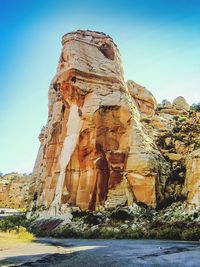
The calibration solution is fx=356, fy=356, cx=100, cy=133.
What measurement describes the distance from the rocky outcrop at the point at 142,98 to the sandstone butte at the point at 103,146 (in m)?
18.2

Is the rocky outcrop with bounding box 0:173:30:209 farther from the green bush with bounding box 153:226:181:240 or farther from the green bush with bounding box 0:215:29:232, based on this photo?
the green bush with bounding box 153:226:181:240

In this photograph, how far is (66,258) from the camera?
16.2 m

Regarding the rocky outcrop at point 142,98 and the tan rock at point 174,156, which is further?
the rocky outcrop at point 142,98

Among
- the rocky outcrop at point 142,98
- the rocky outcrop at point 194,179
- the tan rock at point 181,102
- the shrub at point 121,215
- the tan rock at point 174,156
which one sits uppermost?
the tan rock at point 181,102

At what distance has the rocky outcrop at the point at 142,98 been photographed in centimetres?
6885

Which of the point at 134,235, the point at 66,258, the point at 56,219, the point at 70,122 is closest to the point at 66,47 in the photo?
the point at 70,122

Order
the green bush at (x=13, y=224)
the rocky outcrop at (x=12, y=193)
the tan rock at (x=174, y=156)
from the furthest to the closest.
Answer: the rocky outcrop at (x=12, y=193), the tan rock at (x=174, y=156), the green bush at (x=13, y=224)

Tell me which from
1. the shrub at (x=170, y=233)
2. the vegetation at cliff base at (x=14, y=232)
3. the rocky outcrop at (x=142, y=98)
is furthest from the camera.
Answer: the rocky outcrop at (x=142, y=98)

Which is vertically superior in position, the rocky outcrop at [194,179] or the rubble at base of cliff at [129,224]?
A: the rocky outcrop at [194,179]

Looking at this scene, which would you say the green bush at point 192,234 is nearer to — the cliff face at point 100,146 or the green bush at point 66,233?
the cliff face at point 100,146

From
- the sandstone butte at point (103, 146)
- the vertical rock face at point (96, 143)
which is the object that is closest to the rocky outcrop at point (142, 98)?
the sandstone butte at point (103, 146)

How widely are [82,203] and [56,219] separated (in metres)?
3.33

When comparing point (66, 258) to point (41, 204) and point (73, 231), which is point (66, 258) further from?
point (41, 204)

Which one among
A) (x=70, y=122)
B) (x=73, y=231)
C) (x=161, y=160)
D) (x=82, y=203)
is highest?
(x=70, y=122)
